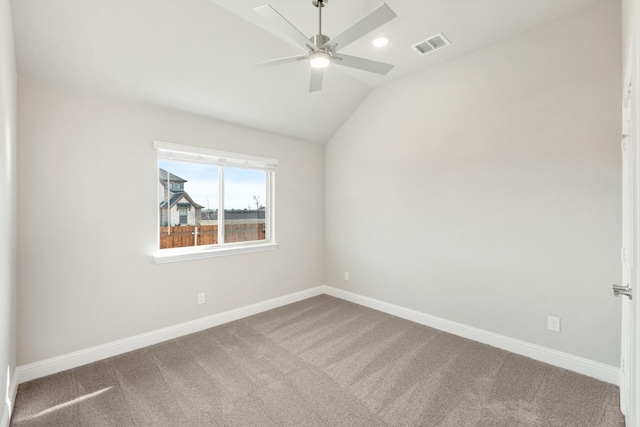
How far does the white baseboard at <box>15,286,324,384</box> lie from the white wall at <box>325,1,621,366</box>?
64.5 inches

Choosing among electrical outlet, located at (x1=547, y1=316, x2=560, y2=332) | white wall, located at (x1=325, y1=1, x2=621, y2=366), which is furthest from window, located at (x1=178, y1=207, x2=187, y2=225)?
electrical outlet, located at (x1=547, y1=316, x2=560, y2=332)

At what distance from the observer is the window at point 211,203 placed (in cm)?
310

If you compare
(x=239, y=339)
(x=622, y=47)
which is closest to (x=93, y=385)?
(x=239, y=339)

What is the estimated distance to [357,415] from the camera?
1935mm

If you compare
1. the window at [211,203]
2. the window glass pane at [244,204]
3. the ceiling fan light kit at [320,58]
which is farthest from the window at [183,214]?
the ceiling fan light kit at [320,58]

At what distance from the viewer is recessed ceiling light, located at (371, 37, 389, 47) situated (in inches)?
106

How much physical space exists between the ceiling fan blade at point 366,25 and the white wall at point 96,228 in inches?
78.7

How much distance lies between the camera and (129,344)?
2740mm

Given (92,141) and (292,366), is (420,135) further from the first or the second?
(92,141)

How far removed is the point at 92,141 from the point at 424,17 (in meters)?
3.04

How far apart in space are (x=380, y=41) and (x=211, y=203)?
2512 mm

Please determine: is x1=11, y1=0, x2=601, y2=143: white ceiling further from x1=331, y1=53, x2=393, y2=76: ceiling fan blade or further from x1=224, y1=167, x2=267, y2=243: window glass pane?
x1=224, y1=167, x2=267, y2=243: window glass pane

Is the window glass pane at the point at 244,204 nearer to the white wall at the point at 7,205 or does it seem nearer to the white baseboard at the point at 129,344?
the white baseboard at the point at 129,344

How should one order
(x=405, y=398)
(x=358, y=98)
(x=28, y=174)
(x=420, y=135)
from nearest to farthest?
(x=405, y=398)
(x=28, y=174)
(x=420, y=135)
(x=358, y=98)
